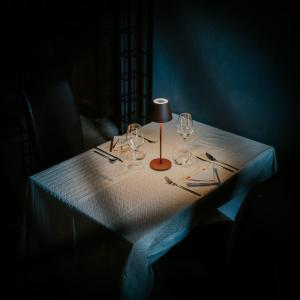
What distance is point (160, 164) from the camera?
2.26 m

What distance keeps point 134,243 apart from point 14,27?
2856mm

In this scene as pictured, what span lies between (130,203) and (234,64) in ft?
4.18

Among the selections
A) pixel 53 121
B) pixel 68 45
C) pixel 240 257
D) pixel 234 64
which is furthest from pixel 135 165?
pixel 68 45

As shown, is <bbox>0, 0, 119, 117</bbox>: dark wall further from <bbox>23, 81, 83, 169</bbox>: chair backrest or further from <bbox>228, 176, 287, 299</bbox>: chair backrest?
<bbox>228, 176, 287, 299</bbox>: chair backrest

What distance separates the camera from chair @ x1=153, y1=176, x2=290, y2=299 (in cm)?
167

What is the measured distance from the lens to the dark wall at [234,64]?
8.33ft

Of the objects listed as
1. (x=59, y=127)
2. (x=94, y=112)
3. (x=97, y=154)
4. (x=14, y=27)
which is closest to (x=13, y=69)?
(x=14, y=27)

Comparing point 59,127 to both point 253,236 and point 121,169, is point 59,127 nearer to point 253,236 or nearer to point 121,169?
point 121,169

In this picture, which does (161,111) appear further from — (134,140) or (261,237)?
(261,237)

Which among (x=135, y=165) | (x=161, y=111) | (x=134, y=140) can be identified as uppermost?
(x=161, y=111)

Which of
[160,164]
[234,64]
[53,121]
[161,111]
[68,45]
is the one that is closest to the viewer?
[161,111]

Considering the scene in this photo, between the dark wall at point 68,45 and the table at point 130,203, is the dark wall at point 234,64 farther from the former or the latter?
the dark wall at point 68,45

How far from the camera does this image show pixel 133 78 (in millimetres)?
3887

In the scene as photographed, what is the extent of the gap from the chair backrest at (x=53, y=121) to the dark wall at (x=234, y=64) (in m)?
0.87
